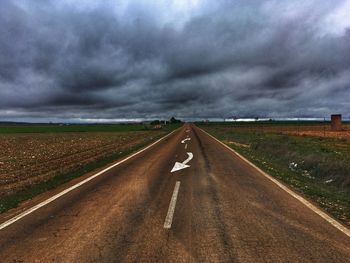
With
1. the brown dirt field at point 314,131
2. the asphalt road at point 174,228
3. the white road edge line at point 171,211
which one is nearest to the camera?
the asphalt road at point 174,228

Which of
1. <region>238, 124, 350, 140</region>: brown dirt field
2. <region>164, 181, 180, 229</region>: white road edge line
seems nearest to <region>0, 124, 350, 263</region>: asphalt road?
<region>164, 181, 180, 229</region>: white road edge line

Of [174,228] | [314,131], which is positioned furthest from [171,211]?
[314,131]

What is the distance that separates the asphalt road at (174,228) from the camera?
15.0ft

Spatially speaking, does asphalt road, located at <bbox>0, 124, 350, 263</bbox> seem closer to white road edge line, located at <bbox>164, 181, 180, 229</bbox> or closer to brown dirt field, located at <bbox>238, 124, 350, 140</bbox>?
white road edge line, located at <bbox>164, 181, 180, 229</bbox>

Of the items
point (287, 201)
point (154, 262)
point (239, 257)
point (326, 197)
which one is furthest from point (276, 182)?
point (154, 262)

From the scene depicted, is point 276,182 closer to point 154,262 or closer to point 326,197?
point 326,197

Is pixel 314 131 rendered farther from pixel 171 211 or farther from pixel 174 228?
pixel 174 228

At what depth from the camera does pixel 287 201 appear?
7691mm

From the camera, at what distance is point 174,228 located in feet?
18.5

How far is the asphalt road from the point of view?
15.0 feet

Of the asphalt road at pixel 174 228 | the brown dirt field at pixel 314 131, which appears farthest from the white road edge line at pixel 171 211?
the brown dirt field at pixel 314 131

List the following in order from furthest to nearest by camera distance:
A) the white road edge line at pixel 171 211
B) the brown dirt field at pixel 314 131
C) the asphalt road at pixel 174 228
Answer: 1. the brown dirt field at pixel 314 131
2. the white road edge line at pixel 171 211
3. the asphalt road at pixel 174 228

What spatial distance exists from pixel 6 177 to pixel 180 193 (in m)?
8.32

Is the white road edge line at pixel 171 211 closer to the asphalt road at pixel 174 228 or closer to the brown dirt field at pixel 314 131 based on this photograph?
the asphalt road at pixel 174 228
